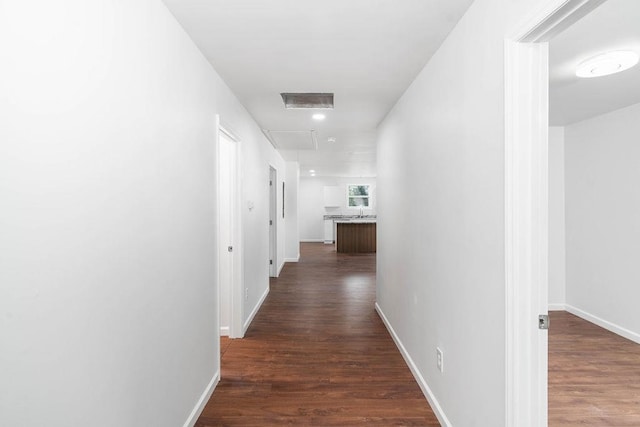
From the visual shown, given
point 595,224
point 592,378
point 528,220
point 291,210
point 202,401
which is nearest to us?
point 528,220

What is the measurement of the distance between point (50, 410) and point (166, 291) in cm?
77

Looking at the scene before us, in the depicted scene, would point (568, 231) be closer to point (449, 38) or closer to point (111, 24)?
point (449, 38)

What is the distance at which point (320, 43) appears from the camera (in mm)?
2096

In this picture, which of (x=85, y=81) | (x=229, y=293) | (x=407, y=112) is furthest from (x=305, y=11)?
(x=229, y=293)

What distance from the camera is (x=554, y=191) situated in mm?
4258

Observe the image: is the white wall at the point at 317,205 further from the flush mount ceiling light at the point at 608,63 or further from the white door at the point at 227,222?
the flush mount ceiling light at the point at 608,63

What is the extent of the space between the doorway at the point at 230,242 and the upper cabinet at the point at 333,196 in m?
8.62

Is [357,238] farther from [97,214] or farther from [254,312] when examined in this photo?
[97,214]

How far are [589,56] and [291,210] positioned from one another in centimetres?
649

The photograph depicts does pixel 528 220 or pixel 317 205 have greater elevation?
pixel 317 205

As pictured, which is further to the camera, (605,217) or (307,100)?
(605,217)

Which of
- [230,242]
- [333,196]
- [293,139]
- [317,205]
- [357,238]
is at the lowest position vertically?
[357,238]

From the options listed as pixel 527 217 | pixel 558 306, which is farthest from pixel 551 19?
pixel 558 306

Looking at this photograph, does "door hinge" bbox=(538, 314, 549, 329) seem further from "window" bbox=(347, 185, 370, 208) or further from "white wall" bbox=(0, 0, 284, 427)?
"window" bbox=(347, 185, 370, 208)
